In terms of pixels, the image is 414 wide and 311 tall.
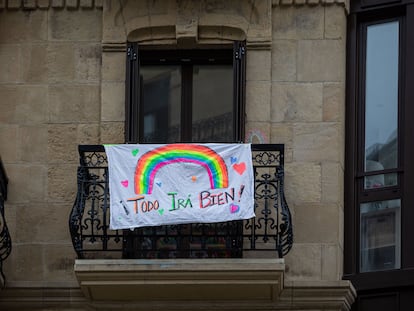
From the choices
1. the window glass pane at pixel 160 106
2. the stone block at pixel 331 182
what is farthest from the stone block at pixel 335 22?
the window glass pane at pixel 160 106

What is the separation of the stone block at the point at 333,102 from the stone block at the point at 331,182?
1.89ft

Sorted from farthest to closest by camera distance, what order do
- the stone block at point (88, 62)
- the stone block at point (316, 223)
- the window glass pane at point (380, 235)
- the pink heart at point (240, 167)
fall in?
the stone block at point (88, 62)
the window glass pane at point (380, 235)
the stone block at point (316, 223)
the pink heart at point (240, 167)

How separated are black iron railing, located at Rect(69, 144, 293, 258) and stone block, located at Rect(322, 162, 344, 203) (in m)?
0.58

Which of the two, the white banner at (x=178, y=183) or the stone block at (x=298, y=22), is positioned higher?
the stone block at (x=298, y=22)

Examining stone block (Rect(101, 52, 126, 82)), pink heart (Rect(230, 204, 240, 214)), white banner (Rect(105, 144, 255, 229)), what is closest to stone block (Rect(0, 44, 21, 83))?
stone block (Rect(101, 52, 126, 82))

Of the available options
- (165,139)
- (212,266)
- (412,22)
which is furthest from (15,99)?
(412,22)

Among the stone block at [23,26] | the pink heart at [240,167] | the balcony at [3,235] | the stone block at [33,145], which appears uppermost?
the stone block at [23,26]

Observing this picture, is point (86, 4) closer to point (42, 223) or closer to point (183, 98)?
point (183, 98)

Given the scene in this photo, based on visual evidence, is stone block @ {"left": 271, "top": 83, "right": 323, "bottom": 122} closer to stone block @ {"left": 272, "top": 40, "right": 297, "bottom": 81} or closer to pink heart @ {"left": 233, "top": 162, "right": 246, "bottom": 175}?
stone block @ {"left": 272, "top": 40, "right": 297, "bottom": 81}

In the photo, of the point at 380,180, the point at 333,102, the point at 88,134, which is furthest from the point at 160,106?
the point at 380,180

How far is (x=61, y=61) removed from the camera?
893 inches

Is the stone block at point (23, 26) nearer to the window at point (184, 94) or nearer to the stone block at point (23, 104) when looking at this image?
the stone block at point (23, 104)

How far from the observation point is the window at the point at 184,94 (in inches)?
879

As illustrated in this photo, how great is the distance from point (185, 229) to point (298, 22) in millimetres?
2901
